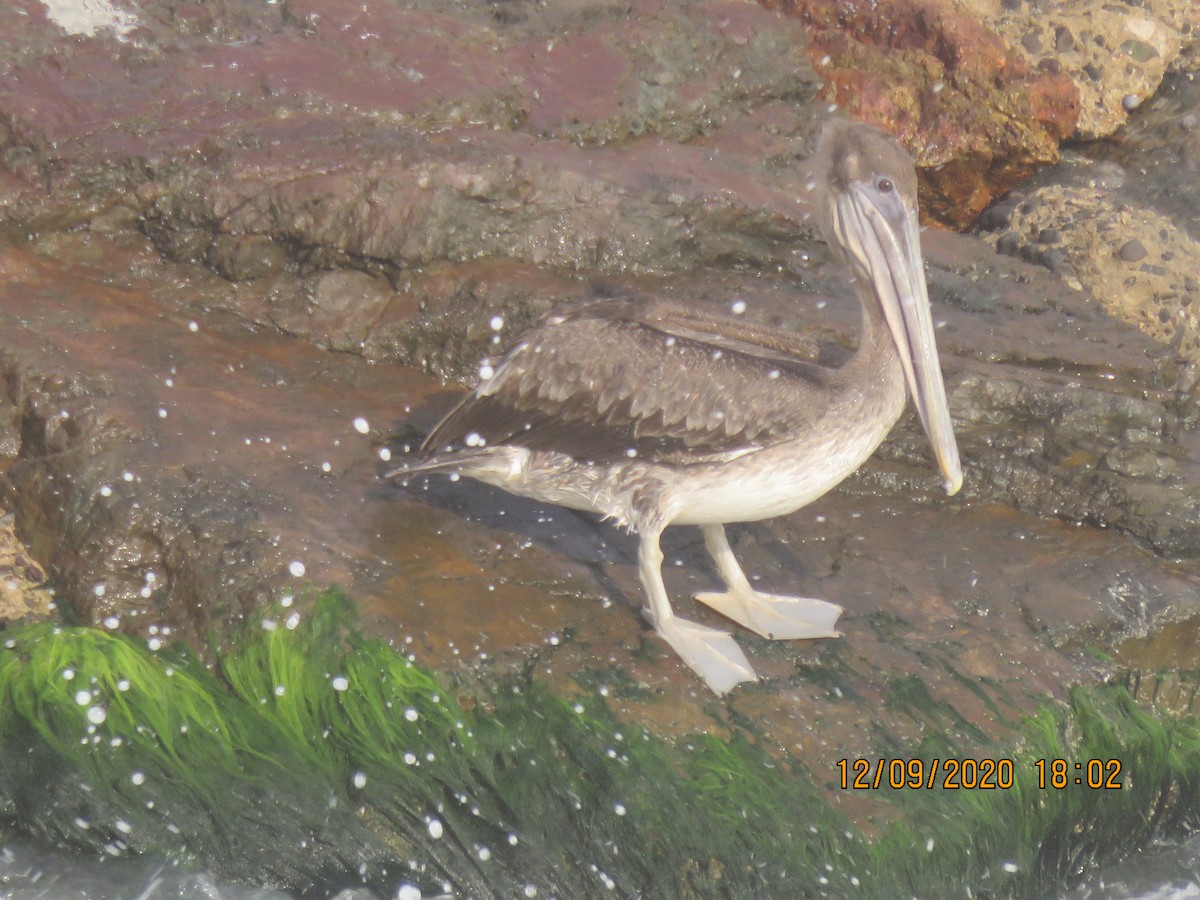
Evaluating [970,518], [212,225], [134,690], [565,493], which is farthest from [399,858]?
[212,225]

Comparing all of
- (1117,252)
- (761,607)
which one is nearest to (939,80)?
(1117,252)

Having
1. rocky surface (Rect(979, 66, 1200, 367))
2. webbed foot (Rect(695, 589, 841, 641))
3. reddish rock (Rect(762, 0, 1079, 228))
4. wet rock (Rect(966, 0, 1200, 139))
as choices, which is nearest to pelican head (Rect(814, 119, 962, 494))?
webbed foot (Rect(695, 589, 841, 641))

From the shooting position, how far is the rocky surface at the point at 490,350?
4.08 m

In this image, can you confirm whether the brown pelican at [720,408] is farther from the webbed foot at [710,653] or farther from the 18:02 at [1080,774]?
the 18:02 at [1080,774]

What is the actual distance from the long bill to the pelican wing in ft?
1.10

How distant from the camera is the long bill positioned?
4105mm

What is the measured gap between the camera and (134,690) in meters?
3.86

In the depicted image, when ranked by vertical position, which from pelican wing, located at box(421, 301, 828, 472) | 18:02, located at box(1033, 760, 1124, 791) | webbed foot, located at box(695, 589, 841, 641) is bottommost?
18:02, located at box(1033, 760, 1124, 791)

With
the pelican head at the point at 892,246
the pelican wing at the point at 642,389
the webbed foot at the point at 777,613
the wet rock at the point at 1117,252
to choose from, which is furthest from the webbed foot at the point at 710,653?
the wet rock at the point at 1117,252

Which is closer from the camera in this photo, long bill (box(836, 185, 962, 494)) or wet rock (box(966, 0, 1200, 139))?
long bill (box(836, 185, 962, 494))

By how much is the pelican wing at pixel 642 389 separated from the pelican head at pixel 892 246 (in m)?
0.34

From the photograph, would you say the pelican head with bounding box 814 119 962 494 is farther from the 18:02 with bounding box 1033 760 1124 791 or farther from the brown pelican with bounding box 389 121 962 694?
the 18:02 with bounding box 1033 760 1124 791
